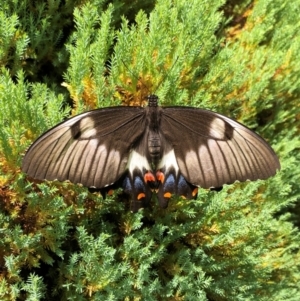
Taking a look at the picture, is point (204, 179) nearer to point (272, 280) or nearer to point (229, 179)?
point (229, 179)

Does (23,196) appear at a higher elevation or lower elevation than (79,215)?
higher

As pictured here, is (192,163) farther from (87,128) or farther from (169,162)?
(87,128)

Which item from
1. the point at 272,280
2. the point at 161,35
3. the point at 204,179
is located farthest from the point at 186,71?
the point at 272,280

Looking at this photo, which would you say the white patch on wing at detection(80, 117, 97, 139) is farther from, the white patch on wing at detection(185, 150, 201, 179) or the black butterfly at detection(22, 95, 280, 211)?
the white patch on wing at detection(185, 150, 201, 179)

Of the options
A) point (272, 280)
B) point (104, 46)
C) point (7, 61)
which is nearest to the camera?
point (104, 46)

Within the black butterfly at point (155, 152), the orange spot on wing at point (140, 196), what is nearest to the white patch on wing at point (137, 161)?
the black butterfly at point (155, 152)

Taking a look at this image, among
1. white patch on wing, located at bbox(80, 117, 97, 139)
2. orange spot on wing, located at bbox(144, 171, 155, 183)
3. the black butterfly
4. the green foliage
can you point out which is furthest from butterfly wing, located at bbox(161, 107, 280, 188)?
white patch on wing, located at bbox(80, 117, 97, 139)

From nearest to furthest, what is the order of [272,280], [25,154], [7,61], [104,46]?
1. [25,154]
2. [104,46]
3. [7,61]
4. [272,280]
